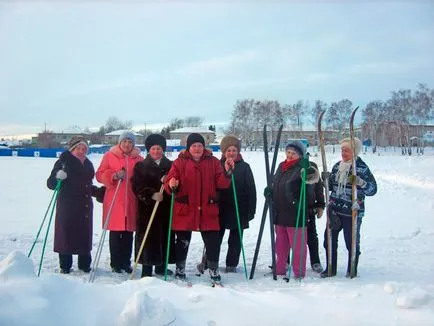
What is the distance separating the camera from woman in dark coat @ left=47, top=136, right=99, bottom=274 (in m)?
4.88

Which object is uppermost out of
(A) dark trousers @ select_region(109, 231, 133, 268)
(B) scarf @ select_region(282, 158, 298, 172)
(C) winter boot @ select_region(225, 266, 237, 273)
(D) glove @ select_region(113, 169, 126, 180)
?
(B) scarf @ select_region(282, 158, 298, 172)

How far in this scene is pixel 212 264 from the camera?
4.61 m

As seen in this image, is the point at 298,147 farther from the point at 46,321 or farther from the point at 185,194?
the point at 46,321

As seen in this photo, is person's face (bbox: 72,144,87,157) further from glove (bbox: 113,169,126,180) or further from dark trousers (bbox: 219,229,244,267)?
dark trousers (bbox: 219,229,244,267)

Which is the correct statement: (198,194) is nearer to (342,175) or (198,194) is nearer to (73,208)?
(73,208)

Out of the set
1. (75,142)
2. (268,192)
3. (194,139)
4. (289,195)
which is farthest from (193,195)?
(75,142)

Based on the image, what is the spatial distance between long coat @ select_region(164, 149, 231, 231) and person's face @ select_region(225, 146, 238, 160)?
0.51m

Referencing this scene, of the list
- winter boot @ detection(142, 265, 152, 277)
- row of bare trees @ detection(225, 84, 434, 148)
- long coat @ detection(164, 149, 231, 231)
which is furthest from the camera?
row of bare trees @ detection(225, 84, 434, 148)

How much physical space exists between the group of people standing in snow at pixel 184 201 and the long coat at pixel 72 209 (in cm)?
1

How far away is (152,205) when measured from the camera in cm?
479

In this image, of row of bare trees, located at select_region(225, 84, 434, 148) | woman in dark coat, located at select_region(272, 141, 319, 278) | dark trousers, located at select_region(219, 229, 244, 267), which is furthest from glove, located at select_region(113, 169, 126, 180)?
row of bare trees, located at select_region(225, 84, 434, 148)

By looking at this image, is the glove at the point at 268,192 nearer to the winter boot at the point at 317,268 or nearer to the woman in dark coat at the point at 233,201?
the woman in dark coat at the point at 233,201

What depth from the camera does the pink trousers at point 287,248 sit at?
4.87 metres

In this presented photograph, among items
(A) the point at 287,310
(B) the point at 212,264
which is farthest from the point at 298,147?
(A) the point at 287,310
